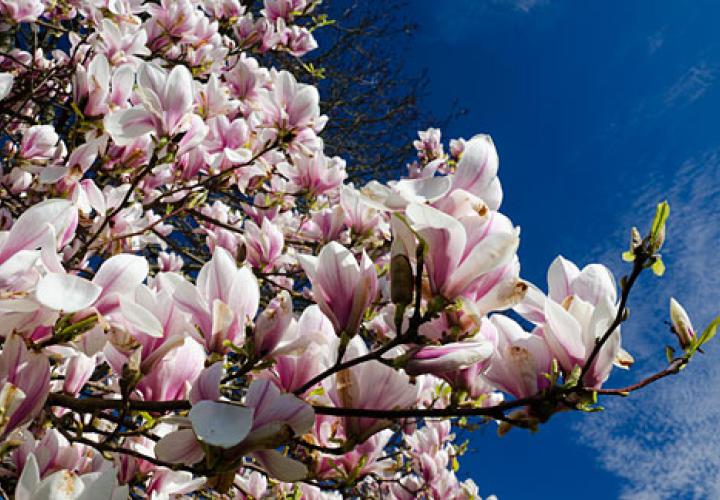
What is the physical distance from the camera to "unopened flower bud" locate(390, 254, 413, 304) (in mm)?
702

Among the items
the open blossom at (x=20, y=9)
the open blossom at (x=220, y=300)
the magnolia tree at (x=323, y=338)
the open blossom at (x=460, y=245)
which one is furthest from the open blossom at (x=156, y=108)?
the open blossom at (x=20, y=9)

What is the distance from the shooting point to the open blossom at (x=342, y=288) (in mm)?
773

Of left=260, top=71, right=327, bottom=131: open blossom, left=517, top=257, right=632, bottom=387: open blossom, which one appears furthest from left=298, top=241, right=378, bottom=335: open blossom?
left=260, top=71, right=327, bottom=131: open blossom

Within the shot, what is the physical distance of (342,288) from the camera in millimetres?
778

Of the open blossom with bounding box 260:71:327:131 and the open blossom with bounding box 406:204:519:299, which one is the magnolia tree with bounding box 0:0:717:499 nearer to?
the open blossom with bounding box 406:204:519:299

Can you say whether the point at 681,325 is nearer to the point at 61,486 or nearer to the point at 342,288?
the point at 342,288

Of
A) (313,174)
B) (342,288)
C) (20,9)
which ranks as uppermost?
(342,288)

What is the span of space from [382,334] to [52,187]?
1.01 m

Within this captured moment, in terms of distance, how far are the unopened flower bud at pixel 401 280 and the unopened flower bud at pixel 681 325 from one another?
14.8 inches

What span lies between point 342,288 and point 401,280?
0.10 m

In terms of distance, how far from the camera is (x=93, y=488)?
71 centimetres

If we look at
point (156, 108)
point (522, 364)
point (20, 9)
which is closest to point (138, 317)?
point (522, 364)

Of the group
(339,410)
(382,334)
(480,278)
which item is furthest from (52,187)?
(480,278)

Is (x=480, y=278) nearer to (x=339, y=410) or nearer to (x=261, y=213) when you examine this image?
(x=339, y=410)
